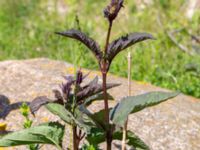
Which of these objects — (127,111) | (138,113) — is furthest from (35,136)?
(138,113)

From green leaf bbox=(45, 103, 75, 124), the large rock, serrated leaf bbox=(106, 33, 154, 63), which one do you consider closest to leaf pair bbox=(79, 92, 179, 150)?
green leaf bbox=(45, 103, 75, 124)

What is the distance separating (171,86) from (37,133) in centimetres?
320

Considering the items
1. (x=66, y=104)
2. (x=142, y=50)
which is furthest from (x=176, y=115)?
(x=142, y=50)

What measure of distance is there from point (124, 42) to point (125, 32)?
→ 4.92 metres

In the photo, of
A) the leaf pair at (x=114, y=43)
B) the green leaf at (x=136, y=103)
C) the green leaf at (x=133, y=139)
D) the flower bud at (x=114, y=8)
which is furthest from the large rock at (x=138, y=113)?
the flower bud at (x=114, y=8)

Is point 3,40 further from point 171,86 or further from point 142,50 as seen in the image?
point 171,86

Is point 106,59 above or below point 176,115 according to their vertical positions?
above

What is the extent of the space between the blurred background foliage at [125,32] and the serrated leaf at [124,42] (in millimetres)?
1973

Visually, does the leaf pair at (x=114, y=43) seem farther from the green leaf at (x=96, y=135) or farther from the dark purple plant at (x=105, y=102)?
the green leaf at (x=96, y=135)

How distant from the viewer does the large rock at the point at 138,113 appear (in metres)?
3.77

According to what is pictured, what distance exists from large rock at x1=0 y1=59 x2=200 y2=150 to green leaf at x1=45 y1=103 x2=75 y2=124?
103 cm

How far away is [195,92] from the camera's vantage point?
561 cm

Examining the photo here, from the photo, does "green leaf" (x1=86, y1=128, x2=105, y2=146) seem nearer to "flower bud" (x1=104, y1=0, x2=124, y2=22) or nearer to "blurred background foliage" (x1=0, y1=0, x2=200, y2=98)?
"flower bud" (x1=104, y1=0, x2=124, y2=22)

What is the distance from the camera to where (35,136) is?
271 centimetres
